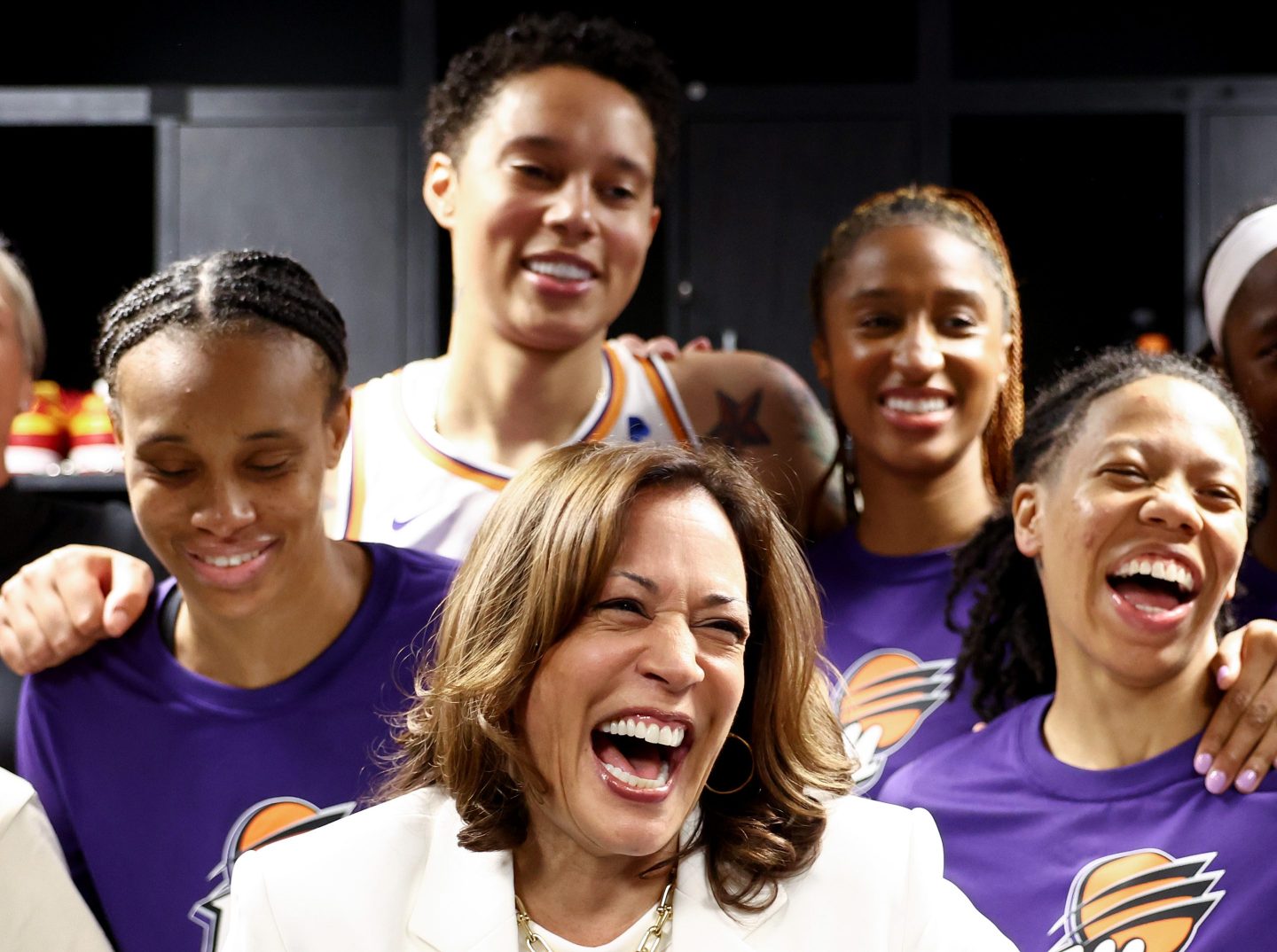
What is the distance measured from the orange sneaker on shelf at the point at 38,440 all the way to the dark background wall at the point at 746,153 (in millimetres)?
456

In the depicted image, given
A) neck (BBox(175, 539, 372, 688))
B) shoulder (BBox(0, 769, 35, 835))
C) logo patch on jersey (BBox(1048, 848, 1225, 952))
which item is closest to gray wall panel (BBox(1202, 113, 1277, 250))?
logo patch on jersey (BBox(1048, 848, 1225, 952))

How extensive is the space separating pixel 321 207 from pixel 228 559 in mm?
2235

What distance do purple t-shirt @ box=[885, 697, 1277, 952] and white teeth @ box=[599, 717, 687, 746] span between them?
512mm

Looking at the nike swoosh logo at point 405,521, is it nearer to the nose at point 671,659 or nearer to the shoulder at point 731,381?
the shoulder at point 731,381

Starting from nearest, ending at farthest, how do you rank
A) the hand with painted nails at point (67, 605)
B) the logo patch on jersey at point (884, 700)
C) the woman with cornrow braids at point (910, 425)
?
the hand with painted nails at point (67, 605)
the logo patch on jersey at point (884, 700)
the woman with cornrow braids at point (910, 425)

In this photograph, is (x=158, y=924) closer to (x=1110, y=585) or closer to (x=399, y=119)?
(x=1110, y=585)

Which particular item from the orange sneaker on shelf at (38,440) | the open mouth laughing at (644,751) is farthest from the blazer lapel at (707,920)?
the orange sneaker on shelf at (38,440)

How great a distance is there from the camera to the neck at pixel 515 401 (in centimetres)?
257

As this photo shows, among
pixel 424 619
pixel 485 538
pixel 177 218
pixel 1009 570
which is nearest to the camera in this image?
pixel 485 538

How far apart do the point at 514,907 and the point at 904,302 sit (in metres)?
1.23

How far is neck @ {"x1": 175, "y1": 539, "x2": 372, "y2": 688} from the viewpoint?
76.7 inches

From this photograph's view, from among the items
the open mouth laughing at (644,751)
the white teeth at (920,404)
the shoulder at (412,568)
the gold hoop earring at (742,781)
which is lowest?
the gold hoop earring at (742,781)

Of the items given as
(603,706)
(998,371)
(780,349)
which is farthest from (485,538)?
(780,349)

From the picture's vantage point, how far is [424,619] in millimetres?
1991
